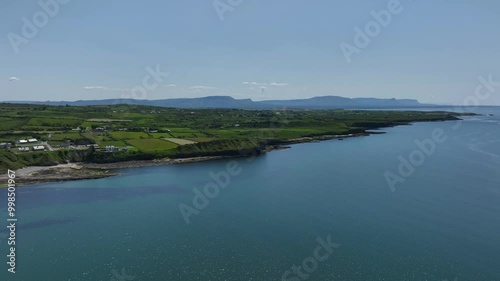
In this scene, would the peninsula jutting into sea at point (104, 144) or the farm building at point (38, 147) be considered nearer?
the peninsula jutting into sea at point (104, 144)

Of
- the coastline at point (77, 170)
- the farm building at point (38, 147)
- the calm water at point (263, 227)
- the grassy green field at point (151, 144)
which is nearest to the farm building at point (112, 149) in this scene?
the coastline at point (77, 170)

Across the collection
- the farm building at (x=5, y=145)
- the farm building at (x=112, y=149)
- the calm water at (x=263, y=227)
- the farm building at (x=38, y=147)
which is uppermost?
the farm building at (x=5, y=145)

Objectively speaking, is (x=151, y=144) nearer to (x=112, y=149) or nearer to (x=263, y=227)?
(x=112, y=149)

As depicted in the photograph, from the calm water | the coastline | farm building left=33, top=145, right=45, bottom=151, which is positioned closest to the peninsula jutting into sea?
the coastline

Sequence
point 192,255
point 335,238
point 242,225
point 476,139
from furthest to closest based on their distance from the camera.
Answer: point 476,139 → point 242,225 → point 335,238 → point 192,255

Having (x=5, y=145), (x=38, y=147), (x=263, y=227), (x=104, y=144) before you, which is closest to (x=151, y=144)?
(x=104, y=144)

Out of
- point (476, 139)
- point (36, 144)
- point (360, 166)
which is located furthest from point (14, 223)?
point (476, 139)

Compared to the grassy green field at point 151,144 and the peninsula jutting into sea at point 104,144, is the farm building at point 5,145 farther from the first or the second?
the grassy green field at point 151,144

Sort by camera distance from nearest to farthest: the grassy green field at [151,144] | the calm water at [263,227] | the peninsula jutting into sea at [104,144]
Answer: the calm water at [263,227]
the peninsula jutting into sea at [104,144]
the grassy green field at [151,144]

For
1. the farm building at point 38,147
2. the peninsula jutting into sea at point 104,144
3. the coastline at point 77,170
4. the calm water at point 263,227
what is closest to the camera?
the calm water at point 263,227

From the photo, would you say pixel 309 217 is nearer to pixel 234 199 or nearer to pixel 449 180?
pixel 234 199
